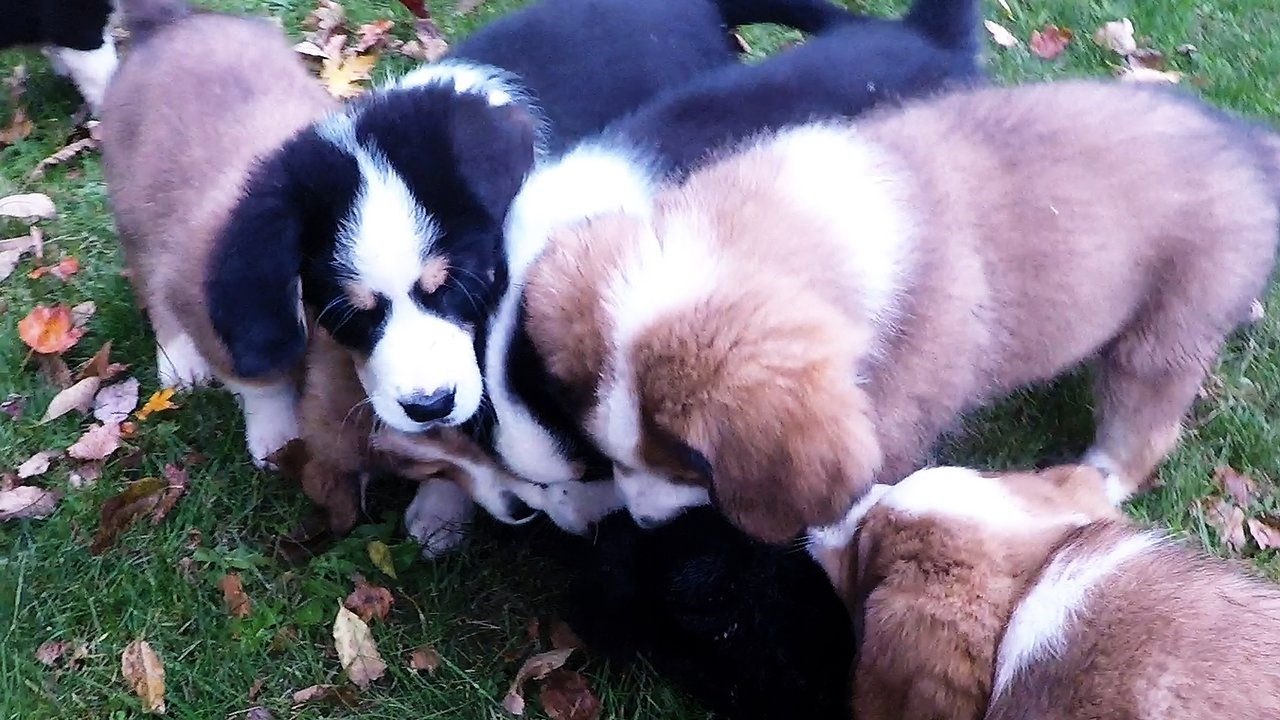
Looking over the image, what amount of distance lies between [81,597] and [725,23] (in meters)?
2.61

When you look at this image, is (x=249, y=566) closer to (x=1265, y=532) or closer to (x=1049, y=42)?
(x=1265, y=532)

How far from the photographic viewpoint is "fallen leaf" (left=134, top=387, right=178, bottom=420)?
10.3 feet

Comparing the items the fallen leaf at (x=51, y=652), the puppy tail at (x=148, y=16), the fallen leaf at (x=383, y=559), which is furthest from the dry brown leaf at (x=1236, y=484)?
the puppy tail at (x=148, y=16)

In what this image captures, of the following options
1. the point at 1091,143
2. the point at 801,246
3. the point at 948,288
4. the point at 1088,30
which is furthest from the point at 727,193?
the point at 1088,30

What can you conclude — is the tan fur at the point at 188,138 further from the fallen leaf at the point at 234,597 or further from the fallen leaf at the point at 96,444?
the fallen leaf at the point at 234,597

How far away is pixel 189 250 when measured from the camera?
109 inches

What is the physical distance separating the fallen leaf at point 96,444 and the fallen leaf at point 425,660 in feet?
3.64

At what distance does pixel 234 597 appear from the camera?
9.20 ft

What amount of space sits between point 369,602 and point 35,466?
1086 millimetres

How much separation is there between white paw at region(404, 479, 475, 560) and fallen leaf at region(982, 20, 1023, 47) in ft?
9.51

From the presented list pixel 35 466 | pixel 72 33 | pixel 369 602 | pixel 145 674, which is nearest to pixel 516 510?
pixel 369 602

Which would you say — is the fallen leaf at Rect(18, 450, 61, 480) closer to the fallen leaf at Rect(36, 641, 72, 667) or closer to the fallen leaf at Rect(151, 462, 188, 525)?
the fallen leaf at Rect(151, 462, 188, 525)

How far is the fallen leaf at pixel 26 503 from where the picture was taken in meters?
2.93

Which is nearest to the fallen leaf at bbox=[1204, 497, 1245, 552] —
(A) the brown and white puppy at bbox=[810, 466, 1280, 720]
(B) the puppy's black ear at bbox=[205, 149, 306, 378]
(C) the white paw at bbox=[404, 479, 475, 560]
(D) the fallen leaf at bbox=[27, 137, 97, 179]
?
(A) the brown and white puppy at bbox=[810, 466, 1280, 720]
